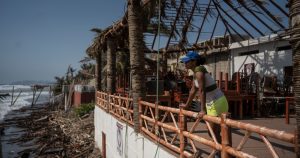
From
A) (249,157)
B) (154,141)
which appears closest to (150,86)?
(154,141)

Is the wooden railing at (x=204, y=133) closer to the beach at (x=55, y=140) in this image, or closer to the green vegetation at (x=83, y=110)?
the beach at (x=55, y=140)

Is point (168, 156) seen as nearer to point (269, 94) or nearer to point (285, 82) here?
point (269, 94)

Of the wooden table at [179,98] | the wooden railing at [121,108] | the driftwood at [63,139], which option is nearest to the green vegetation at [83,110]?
the driftwood at [63,139]

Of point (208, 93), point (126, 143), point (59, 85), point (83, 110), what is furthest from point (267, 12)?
point (59, 85)

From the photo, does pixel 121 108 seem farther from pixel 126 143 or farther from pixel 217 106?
pixel 217 106

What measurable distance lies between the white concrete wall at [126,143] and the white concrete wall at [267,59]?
8.23m

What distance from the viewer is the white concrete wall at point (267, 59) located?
1395 cm

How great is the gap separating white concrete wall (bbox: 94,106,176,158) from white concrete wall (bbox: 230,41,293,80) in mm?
8227

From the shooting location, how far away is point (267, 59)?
1488 cm

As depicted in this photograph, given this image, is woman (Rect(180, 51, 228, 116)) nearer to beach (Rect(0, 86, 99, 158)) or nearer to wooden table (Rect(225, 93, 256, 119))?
wooden table (Rect(225, 93, 256, 119))

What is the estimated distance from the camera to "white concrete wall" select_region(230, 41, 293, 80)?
14.0m

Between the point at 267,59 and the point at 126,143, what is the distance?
923 cm

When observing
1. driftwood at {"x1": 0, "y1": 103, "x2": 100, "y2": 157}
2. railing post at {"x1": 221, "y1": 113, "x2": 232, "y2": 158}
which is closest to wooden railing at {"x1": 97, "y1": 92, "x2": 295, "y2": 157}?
railing post at {"x1": 221, "y1": 113, "x2": 232, "y2": 158}

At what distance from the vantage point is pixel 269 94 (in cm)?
1222
